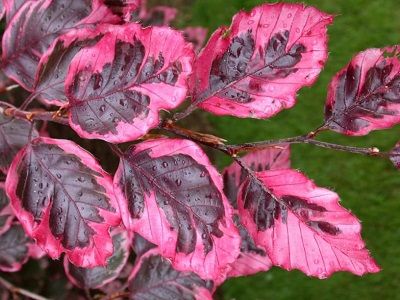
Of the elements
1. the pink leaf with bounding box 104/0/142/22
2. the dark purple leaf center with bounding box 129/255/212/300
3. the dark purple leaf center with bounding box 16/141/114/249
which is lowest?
the dark purple leaf center with bounding box 129/255/212/300

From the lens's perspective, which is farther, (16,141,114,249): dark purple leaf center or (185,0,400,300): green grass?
(185,0,400,300): green grass

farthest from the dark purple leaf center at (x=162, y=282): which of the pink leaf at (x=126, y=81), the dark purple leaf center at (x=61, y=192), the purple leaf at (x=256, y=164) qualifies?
the pink leaf at (x=126, y=81)

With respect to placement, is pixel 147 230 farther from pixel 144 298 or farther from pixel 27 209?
pixel 144 298

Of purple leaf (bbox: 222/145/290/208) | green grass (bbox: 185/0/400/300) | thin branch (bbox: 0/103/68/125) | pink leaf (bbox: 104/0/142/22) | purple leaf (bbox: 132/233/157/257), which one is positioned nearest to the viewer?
thin branch (bbox: 0/103/68/125)

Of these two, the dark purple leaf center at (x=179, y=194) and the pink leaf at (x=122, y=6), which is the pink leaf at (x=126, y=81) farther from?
the pink leaf at (x=122, y=6)

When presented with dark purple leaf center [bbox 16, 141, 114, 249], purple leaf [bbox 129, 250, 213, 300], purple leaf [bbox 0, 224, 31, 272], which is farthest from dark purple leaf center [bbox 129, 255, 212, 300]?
dark purple leaf center [bbox 16, 141, 114, 249]

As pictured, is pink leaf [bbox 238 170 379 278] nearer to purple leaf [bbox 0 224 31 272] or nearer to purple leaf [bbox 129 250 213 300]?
purple leaf [bbox 129 250 213 300]
